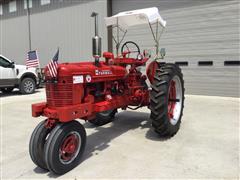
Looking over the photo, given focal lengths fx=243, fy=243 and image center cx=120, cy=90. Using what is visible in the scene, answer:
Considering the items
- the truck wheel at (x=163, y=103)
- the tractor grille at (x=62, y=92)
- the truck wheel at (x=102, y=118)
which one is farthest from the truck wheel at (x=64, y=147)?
the truck wheel at (x=102, y=118)

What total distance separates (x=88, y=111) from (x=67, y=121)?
0.41 meters

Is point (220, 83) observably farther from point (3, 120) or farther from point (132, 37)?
point (3, 120)

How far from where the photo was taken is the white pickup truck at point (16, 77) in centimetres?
884

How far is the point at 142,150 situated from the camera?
11.3 feet

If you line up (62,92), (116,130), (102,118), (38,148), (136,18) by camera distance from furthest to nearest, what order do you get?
(136,18)
(102,118)
(116,130)
(62,92)
(38,148)

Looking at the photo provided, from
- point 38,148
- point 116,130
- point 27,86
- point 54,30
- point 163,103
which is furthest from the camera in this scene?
point 54,30

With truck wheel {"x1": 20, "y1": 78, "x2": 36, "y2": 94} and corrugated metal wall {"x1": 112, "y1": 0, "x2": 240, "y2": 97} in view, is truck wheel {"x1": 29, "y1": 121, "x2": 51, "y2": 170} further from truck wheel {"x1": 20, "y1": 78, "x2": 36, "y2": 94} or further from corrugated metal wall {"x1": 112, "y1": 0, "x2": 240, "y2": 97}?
truck wheel {"x1": 20, "y1": 78, "x2": 36, "y2": 94}

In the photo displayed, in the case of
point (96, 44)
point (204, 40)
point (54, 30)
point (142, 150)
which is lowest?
point (142, 150)

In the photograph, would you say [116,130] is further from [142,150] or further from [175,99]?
[175,99]

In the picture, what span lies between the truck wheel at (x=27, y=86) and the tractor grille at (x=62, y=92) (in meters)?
7.00

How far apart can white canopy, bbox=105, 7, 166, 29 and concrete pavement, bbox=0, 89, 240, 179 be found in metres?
2.02

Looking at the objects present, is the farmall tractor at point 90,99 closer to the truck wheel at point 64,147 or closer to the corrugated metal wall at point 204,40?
the truck wheel at point 64,147

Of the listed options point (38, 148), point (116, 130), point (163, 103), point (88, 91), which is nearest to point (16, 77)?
point (116, 130)

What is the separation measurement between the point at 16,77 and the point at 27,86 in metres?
0.57
